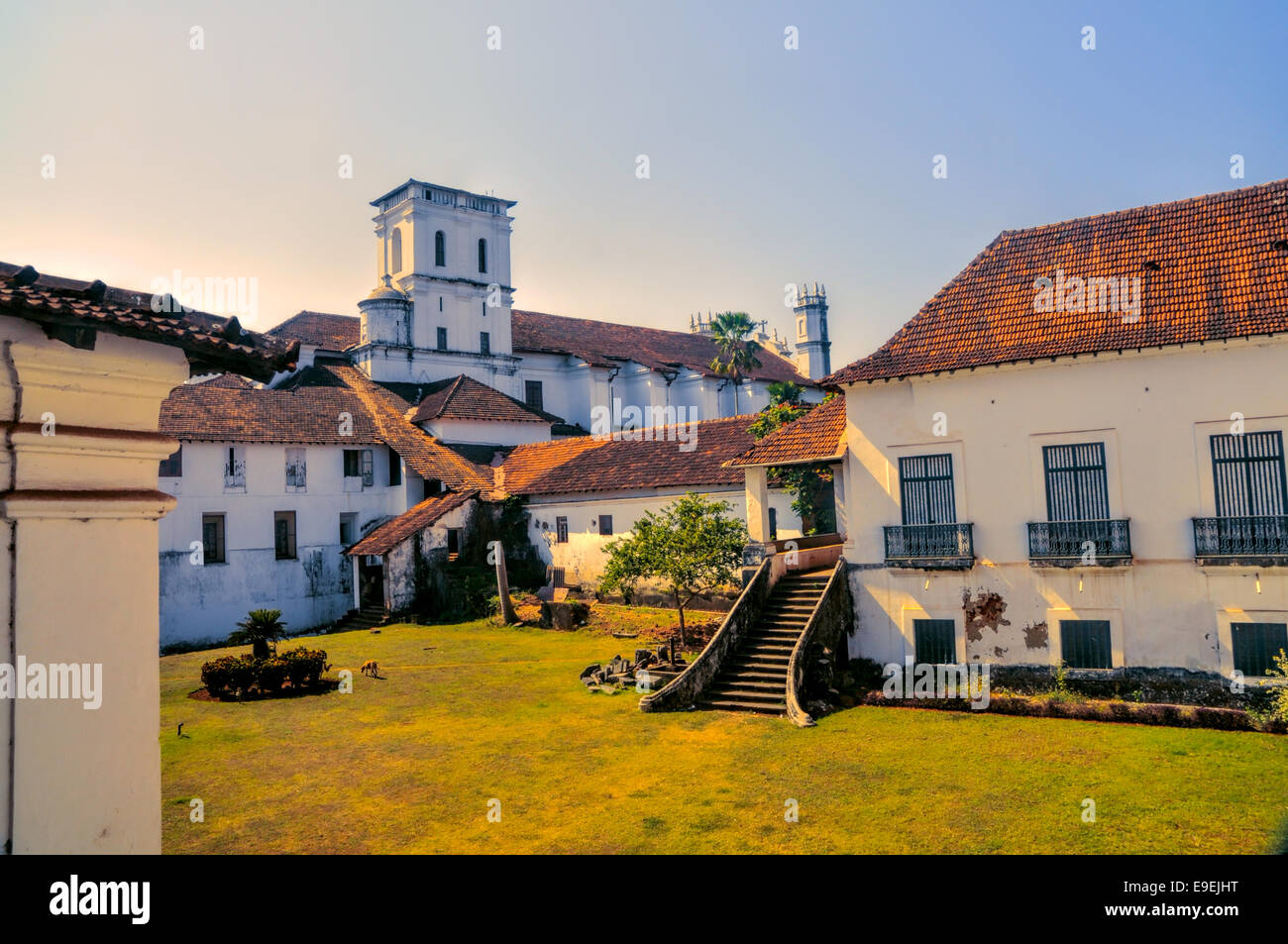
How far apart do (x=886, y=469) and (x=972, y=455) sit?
5.68ft

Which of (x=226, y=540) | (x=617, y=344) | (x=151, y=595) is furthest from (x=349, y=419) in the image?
(x=151, y=595)

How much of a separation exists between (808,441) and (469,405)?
70.8ft

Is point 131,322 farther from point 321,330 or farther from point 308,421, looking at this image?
point 321,330

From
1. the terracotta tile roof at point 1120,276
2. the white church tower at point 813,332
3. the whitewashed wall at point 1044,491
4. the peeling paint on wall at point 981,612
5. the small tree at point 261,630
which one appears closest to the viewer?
the whitewashed wall at point 1044,491

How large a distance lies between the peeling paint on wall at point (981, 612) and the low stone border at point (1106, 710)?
1.42m

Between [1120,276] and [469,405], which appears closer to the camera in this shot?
[1120,276]

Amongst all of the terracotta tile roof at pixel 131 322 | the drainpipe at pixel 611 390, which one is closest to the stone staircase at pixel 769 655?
the terracotta tile roof at pixel 131 322

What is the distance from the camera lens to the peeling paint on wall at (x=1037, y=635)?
1650 centimetres

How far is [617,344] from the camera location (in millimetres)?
52344

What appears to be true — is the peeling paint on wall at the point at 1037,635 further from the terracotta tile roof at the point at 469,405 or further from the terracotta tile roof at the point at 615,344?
the terracotta tile roof at the point at 615,344

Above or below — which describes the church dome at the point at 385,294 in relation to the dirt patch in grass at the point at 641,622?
above

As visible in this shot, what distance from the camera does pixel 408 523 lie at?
3197 centimetres

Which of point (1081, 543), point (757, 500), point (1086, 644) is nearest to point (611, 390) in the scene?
point (757, 500)

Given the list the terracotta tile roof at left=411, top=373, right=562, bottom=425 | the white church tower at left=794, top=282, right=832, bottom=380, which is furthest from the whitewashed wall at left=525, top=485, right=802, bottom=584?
the white church tower at left=794, top=282, right=832, bottom=380
